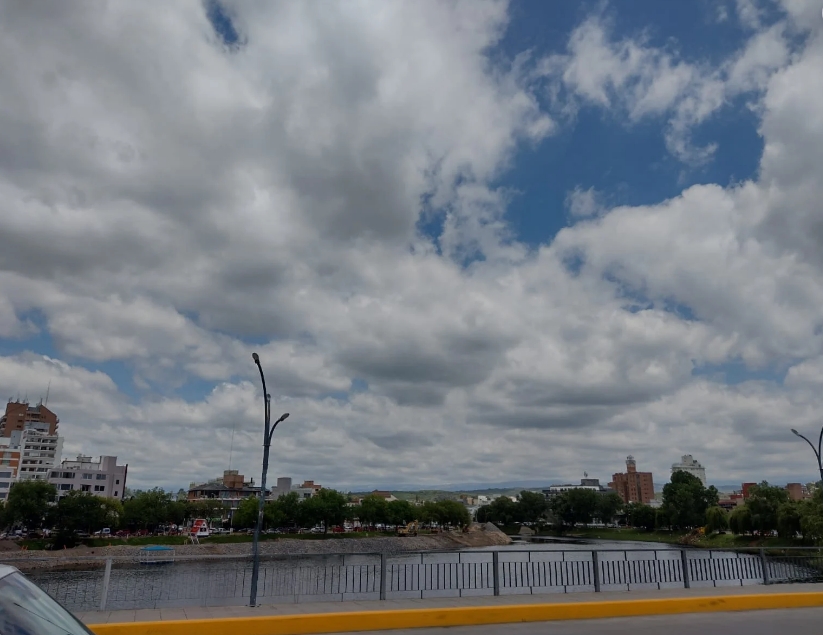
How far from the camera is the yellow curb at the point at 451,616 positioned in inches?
383

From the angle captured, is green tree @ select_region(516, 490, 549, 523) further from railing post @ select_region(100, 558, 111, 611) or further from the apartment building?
railing post @ select_region(100, 558, 111, 611)

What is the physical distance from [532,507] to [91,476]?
85.6 meters

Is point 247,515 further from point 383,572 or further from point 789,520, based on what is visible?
point 383,572

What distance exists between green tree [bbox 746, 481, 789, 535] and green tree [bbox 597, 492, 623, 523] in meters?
49.7

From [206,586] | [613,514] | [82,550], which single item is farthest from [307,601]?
[613,514]

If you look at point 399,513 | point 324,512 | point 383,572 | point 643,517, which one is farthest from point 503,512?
point 383,572

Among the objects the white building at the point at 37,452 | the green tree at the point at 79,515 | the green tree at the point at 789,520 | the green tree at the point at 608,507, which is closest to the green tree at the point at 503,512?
the green tree at the point at 608,507

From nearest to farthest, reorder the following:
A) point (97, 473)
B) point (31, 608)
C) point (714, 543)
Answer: point (31, 608), point (714, 543), point (97, 473)

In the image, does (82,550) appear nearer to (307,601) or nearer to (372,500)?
(372,500)

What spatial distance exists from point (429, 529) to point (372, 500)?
1763 centimetres

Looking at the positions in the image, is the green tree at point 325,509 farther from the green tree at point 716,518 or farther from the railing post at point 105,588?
the railing post at point 105,588

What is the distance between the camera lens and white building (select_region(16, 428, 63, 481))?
113769 millimetres

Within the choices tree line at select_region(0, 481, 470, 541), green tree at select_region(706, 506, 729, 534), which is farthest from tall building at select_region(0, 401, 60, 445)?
→ green tree at select_region(706, 506, 729, 534)

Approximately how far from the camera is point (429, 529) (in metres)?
121
